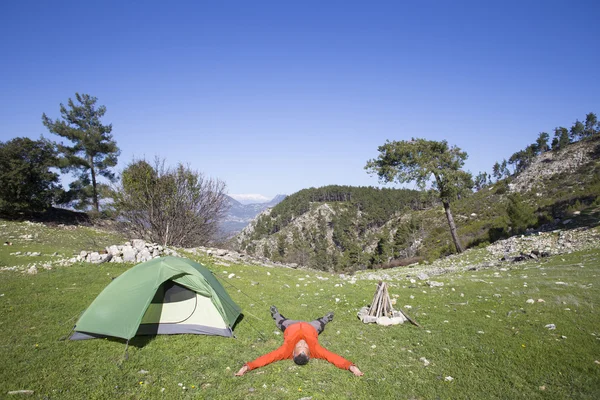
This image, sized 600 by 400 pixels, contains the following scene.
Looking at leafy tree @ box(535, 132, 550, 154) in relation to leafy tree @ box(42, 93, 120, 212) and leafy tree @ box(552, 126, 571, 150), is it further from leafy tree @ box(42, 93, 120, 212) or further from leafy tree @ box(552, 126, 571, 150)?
leafy tree @ box(42, 93, 120, 212)

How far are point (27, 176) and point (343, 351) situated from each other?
38.5 m

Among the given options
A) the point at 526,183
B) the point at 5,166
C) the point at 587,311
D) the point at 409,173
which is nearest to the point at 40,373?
the point at 587,311

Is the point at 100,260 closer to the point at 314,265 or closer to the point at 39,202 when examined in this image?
the point at 39,202

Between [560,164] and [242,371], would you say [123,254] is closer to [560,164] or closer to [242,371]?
[242,371]

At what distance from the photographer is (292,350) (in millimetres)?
7559

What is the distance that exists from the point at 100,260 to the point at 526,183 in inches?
3778

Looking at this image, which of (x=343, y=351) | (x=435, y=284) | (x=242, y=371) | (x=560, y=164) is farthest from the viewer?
(x=560, y=164)

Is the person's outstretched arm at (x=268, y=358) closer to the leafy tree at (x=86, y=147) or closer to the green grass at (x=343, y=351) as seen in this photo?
the green grass at (x=343, y=351)

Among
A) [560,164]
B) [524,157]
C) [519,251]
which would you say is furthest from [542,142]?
[519,251]

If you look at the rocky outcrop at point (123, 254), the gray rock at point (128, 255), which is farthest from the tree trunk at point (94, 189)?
the gray rock at point (128, 255)

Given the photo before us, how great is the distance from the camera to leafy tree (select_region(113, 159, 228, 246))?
24219 millimetres

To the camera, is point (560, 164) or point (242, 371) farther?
point (560, 164)

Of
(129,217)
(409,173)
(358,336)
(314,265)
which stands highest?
(409,173)

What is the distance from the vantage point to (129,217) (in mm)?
24828
